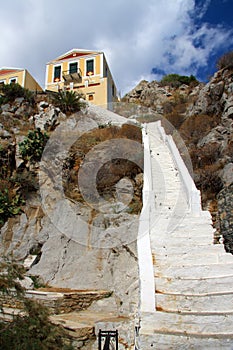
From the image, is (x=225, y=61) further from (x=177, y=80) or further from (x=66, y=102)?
(x=177, y=80)

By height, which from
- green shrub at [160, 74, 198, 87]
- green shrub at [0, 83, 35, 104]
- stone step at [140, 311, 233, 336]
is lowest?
stone step at [140, 311, 233, 336]

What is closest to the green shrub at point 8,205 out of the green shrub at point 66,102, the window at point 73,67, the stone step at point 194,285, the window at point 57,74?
the stone step at point 194,285

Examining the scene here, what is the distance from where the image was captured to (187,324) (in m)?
3.31

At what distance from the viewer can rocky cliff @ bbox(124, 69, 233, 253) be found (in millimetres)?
6778

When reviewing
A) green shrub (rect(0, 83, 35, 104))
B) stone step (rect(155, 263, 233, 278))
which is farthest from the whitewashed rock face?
green shrub (rect(0, 83, 35, 104))

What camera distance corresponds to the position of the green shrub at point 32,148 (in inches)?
465

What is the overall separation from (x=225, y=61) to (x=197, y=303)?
15.6 meters

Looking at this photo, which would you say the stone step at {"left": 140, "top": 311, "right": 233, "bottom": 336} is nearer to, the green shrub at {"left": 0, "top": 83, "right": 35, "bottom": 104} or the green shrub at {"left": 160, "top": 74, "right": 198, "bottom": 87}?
the green shrub at {"left": 0, "top": 83, "right": 35, "bottom": 104}

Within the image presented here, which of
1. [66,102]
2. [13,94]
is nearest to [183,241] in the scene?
[66,102]

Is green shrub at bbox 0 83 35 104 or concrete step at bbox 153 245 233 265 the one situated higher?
green shrub at bbox 0 83 35 104

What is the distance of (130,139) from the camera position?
1417 centimetres

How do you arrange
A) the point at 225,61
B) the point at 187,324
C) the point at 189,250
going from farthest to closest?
1. the point at 225,61
2. the point at 189,250
3. the point at 187,324

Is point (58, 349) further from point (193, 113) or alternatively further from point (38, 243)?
point (193, 113)

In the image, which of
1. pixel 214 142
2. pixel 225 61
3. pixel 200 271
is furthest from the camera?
pixel 225 61
